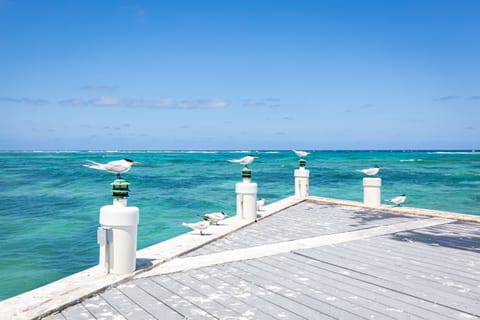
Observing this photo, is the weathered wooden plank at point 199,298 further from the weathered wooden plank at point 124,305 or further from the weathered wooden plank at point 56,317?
the weathered wooden plank at point 56,317

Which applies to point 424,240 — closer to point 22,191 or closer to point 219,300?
point 219,300

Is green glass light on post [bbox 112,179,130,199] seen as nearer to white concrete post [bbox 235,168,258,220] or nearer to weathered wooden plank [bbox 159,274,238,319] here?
weathered wooden plank [bbox 159,274,238,319]

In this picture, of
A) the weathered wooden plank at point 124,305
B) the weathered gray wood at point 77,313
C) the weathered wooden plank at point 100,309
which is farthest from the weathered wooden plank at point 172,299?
the weathered gray wood at point 77,313

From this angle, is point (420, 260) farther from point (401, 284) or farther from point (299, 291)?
point (299, 291)

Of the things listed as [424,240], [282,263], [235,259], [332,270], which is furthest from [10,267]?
[424,240]

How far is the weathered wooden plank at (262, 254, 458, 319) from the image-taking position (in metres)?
4.20

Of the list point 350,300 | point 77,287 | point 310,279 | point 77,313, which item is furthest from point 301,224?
→ point 77,313

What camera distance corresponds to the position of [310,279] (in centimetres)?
526

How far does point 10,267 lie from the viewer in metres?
10.3

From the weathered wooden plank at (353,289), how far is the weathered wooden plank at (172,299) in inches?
61.1

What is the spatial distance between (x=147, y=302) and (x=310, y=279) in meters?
2.11

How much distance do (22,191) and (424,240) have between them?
2972 centimetres

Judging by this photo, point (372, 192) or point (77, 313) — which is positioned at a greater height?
point (372, 192)

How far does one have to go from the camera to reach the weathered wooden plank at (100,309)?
13.4ft
